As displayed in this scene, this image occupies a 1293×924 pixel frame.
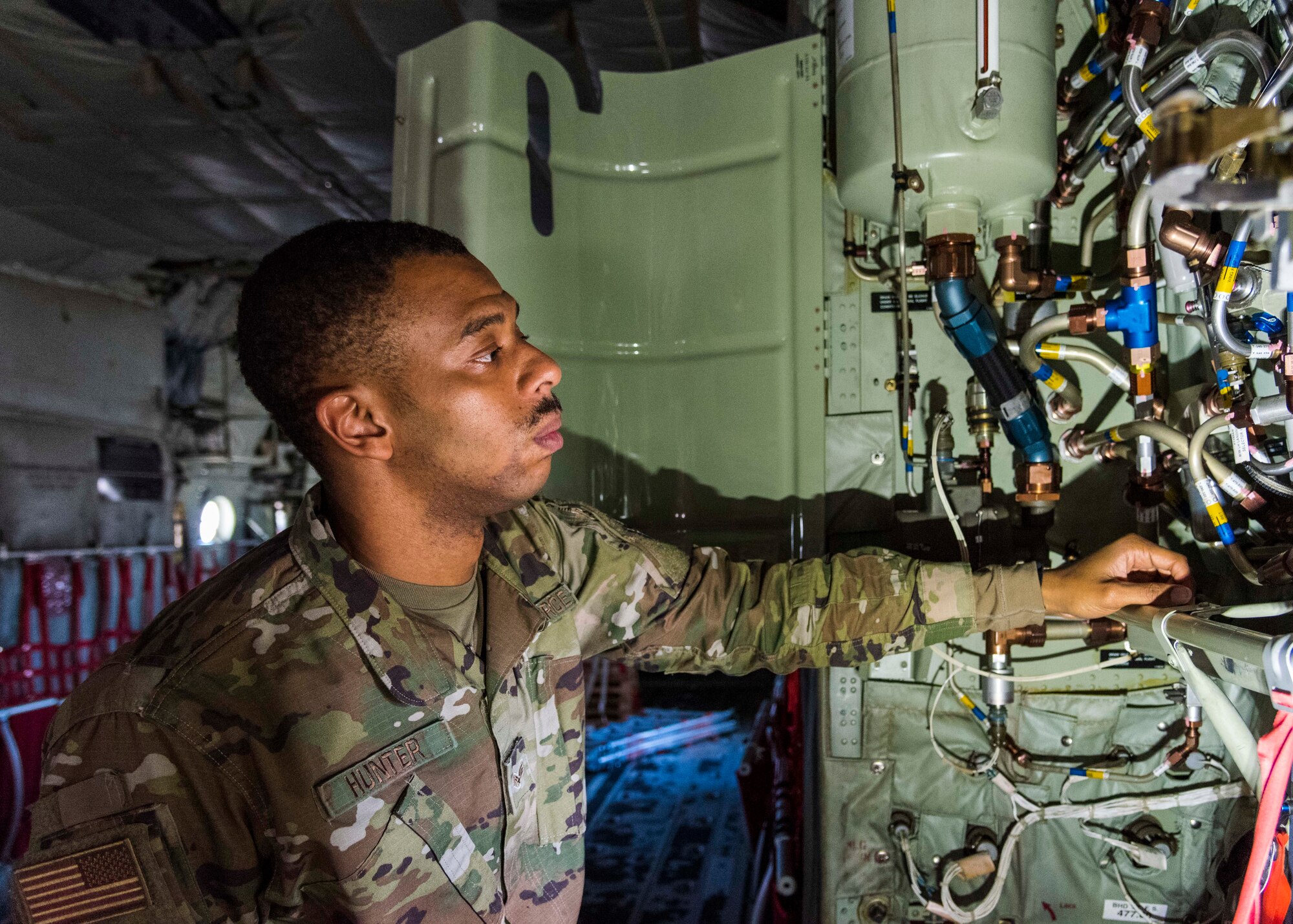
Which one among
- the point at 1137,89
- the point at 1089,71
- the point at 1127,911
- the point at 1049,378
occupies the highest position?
the point at 1089,71

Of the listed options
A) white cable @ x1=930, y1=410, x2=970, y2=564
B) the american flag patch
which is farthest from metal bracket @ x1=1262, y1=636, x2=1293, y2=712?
the american flag patch

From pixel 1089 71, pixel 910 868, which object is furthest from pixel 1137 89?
pixel 910 868

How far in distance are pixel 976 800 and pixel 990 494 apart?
0.68 metres

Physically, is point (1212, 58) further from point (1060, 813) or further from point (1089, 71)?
point (1060, 813)

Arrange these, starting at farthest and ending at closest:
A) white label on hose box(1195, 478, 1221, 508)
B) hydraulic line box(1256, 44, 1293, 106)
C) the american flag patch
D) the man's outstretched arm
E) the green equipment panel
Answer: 1. the green equipment panel
2. the man's outstretched arm
3. white label on hose box(1195, 478, 1221, 508)
4. hydraulic line box(1256, 44, 1293, 106)
5. the american flag patch

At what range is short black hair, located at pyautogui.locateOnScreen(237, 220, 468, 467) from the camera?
122cm

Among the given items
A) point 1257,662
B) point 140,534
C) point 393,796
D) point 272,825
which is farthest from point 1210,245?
point 140,534

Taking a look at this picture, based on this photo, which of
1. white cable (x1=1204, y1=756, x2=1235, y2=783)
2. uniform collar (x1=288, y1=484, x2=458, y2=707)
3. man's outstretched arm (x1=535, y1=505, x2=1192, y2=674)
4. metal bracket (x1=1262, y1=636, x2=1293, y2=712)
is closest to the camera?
metal bracket (x1=1262, y1=636, x2=1293, y2=712)

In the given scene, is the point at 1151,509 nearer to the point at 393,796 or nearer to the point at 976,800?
the point at 976,800

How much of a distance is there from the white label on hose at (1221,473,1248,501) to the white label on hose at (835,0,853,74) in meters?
1.10

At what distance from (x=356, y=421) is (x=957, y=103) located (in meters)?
1.26

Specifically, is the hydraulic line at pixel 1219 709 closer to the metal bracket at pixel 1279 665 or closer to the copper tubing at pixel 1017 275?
the metal bracket at pixel 1279 665

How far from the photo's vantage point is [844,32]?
170 cm

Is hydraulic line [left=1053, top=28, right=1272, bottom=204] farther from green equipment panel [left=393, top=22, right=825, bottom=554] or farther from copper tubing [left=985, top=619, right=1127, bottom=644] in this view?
copper tubing [left=985, top=619, right=1127, bottom=644]
